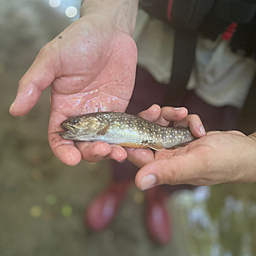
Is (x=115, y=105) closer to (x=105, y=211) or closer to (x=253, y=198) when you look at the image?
(x=105, y=211)

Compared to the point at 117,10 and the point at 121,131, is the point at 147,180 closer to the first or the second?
the point at 121,131

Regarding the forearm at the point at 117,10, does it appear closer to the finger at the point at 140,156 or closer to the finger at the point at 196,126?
the finger at the point at 196,126

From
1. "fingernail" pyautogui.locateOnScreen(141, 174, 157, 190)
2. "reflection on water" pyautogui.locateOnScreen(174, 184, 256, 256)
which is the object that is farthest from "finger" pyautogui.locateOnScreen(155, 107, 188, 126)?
"reflection on water" pyautogui.locateOnScreen(174, 184, 256, 256)

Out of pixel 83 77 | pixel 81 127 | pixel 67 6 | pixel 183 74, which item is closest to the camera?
pixel 81 127

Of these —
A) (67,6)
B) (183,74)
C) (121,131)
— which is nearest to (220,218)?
(183,74)

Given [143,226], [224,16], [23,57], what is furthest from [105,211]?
[23,57]

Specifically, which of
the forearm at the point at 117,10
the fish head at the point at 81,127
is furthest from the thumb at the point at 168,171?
the forearm at the point at 117,10

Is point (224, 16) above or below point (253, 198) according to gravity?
above
